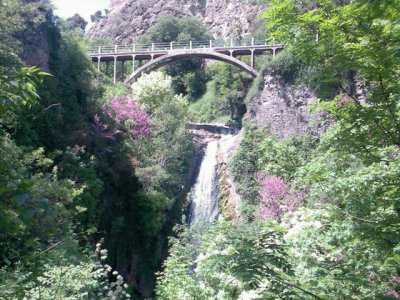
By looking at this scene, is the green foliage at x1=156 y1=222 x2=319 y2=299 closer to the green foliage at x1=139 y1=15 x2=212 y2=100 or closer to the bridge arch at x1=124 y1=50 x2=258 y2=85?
the bridge arch at x1=124 y1=50 x2=258 y2=85

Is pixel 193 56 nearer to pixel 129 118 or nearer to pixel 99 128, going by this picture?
pixel 129 118

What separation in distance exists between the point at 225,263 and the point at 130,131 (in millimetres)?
12047

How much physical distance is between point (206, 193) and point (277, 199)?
18.0 ft

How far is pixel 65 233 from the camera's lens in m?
7.34

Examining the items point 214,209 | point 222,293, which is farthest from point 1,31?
point 214,209

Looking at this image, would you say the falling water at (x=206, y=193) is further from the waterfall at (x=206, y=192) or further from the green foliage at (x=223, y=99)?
the green foliage at (x=223, y=99)

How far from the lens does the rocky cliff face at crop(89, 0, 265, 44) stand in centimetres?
3558

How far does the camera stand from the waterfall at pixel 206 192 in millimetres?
16906

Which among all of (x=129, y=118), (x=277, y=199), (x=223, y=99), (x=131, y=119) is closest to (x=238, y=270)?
(x=277, y=199)

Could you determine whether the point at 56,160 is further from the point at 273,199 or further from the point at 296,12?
the point at 296,12

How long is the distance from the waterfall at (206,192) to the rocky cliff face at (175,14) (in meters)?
17.6

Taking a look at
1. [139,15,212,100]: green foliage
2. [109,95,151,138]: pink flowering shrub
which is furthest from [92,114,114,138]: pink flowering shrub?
[139,15,212,100]: green foliage

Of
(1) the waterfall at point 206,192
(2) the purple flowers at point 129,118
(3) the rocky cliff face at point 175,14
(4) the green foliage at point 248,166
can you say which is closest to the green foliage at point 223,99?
(1) the waterfall at point 206,192

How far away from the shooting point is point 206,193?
709 inches
